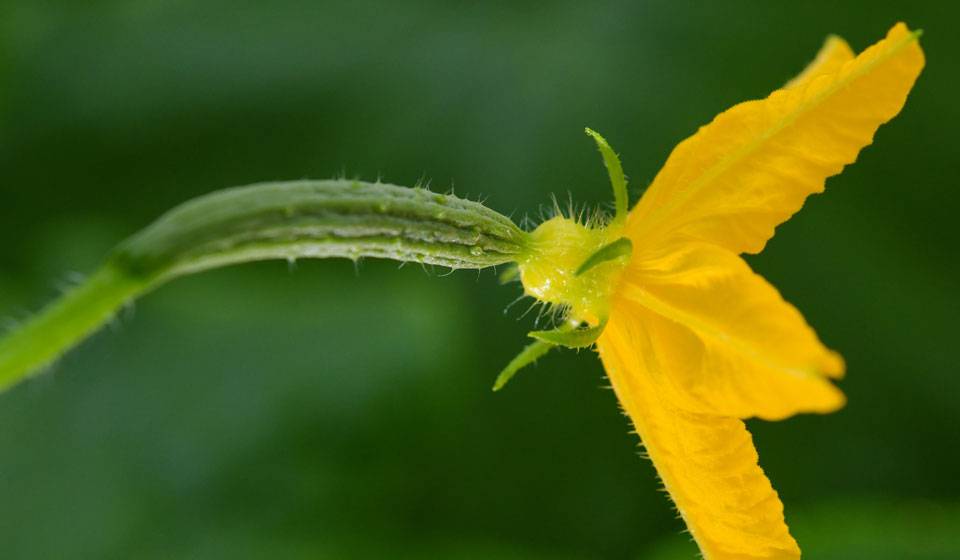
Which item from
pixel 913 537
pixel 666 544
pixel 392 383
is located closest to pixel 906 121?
pixel 913 537

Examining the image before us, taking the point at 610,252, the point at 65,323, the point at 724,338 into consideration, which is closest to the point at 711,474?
the point at 724,338

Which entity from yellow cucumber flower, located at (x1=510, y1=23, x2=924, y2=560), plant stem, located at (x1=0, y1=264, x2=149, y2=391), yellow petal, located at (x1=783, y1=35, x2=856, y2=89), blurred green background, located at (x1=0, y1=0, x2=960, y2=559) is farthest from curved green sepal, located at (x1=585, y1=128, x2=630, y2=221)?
blurred green background, located at (x1=0, y1=0, x2=960, y2=559)

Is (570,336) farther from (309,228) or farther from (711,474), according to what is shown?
(309,228)

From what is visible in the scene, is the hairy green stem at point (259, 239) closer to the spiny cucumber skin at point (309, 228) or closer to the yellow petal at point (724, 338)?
the spiny cucumber skin at point (309, 228)

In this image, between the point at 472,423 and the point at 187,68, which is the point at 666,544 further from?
the point at 187,68

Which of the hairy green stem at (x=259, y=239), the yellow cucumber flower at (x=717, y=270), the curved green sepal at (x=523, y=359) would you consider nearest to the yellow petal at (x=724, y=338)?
the yellow cucumber flower at (x=717, y=270)

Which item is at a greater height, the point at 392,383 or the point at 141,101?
the point at 141,101

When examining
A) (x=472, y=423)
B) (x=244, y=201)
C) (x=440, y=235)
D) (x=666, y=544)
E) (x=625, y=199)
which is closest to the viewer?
(x=244, y=201)
